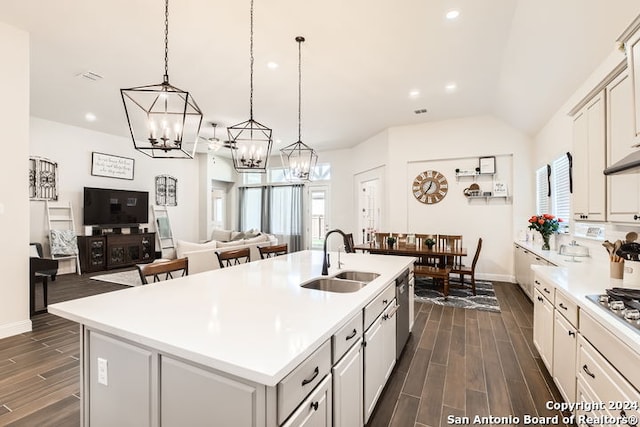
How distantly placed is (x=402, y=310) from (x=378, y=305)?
822mm

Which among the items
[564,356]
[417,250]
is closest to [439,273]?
[417,250]

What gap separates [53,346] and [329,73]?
444 cm

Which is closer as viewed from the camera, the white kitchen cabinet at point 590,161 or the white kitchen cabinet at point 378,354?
the white kitchen cabinet at point 378,354

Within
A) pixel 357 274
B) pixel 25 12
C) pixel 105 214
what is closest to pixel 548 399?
pixel 357 274

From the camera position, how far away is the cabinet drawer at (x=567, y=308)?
6.06 ft

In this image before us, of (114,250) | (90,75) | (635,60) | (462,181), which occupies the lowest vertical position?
(114,250)

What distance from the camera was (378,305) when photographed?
6.68 feet

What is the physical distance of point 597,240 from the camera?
10.2 feet

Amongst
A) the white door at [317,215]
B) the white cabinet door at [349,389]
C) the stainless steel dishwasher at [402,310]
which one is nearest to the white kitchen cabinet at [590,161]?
the stainless steel dishwasher at [402,310]

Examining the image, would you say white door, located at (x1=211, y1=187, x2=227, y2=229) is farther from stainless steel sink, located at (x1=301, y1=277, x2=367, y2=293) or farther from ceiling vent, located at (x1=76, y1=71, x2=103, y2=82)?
stainless steel sink, located at (x1=301, y1=277, x2=367, y2=293)

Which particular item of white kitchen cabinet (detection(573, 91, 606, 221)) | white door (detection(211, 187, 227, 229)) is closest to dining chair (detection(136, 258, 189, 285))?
white kitchen cabinet (detection(573, 91, 606, 221))

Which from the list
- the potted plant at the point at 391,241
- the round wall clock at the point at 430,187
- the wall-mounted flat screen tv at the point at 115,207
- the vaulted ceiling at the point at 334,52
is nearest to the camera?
the vaulted ceiling at the point at 334,52

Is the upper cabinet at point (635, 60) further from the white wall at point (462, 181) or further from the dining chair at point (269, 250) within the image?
the white wall at point (462, 181)

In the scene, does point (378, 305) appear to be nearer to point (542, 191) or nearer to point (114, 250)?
point (542, 191)
